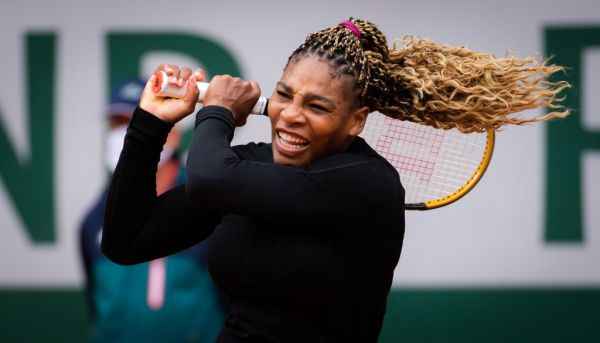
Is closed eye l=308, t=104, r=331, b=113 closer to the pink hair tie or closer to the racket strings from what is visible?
the pink hair tie

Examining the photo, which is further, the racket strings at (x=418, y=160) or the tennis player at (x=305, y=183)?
the racket strings at (x=418, y=160)

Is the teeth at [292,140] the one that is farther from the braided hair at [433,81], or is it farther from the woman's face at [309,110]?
the braided hair at [433,81]

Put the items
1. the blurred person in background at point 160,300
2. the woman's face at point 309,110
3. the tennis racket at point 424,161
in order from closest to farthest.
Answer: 1. the woman's face at point 309,110
2. the tennis racket at point 424,161
3. the blurred person in background at point 160,300

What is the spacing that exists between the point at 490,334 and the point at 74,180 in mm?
1911

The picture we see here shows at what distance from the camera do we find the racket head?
2.22 metres

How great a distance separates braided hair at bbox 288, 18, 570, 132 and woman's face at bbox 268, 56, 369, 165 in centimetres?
4

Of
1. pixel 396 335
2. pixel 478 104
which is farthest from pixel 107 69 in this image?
pixel 478 104

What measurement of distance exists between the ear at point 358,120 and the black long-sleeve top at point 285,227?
0.04 meters

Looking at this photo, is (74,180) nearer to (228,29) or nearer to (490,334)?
(228,29)

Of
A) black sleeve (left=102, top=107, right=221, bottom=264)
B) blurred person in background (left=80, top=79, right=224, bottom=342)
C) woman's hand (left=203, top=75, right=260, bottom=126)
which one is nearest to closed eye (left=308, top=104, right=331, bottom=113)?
woman's hand (left=203, top=75, right=260, bottom=126)

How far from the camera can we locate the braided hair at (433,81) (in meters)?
1.95

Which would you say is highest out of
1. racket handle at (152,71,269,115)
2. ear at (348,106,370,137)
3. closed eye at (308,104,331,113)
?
racket handle at (152,71,269,115)

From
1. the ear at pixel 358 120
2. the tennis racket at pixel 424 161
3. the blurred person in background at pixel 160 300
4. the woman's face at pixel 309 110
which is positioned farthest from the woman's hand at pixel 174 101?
the blurred person in background at pixel 160 300

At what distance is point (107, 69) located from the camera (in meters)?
4.30
